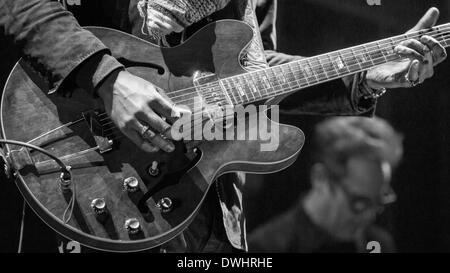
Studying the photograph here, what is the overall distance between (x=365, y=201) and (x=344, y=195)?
0.24 feet

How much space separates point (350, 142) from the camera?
2.02 m

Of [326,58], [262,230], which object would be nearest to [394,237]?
[262,230]

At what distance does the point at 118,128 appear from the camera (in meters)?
1.54

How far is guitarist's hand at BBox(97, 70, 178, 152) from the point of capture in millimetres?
1475

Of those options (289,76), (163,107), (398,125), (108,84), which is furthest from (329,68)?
(108,84)

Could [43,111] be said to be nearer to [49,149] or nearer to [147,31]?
[49,149]

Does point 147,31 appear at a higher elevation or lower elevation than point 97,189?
higher

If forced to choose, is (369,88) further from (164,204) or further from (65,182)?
(65,182)

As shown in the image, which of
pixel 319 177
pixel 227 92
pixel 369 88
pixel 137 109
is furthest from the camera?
pixel 319 177

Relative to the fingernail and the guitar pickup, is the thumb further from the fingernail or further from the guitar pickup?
the guitar pickup

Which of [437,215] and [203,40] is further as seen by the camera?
[437,215]

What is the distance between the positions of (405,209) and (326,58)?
0.62m

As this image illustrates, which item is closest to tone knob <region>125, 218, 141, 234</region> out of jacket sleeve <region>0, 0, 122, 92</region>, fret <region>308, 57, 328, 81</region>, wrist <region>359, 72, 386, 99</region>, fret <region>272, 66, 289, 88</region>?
jacket sleeve <region>0, 0, 122, 92</region>

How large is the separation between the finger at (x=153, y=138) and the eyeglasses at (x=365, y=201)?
73 cm
